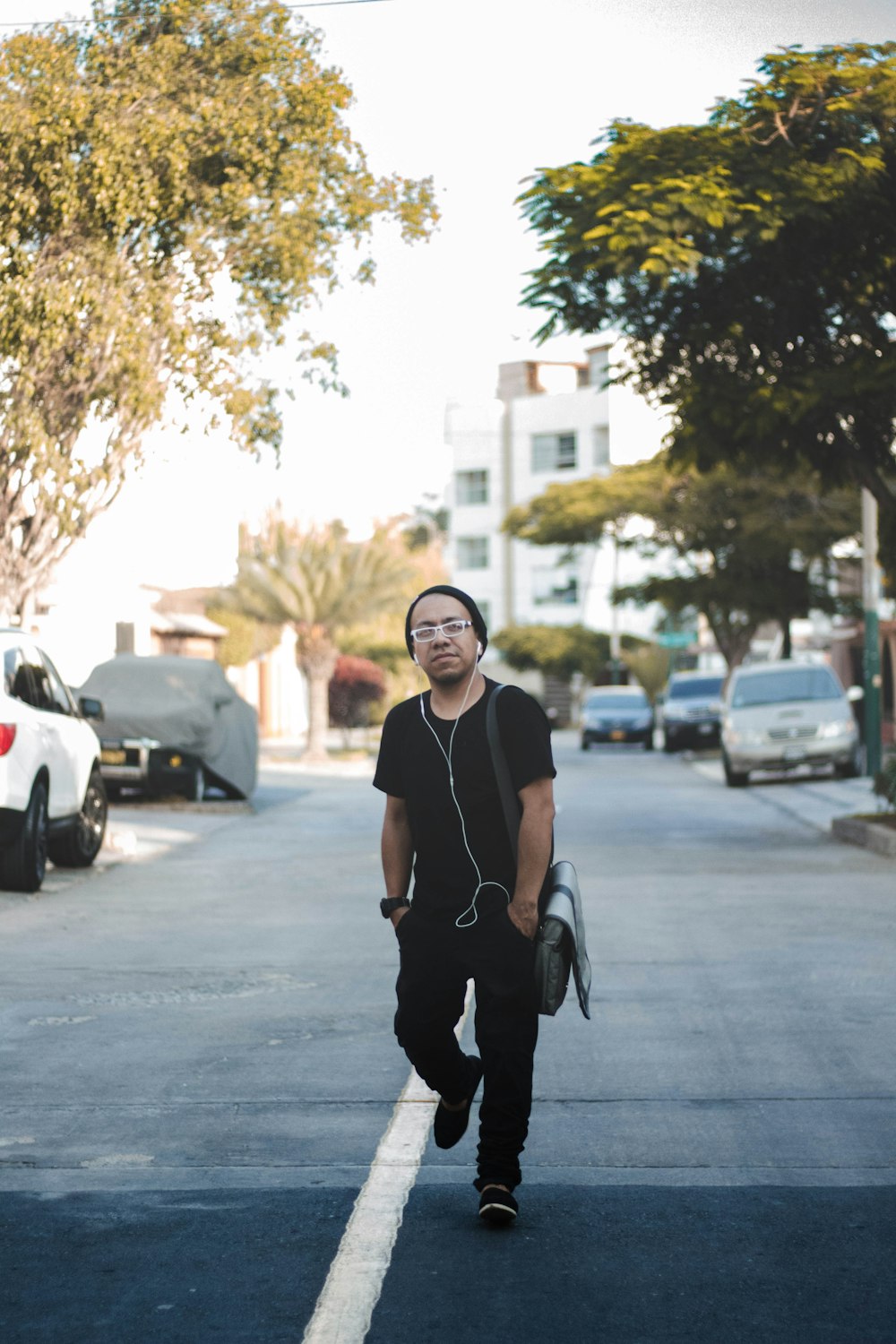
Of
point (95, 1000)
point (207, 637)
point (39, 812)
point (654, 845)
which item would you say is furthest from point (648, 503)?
point (95, 1000)

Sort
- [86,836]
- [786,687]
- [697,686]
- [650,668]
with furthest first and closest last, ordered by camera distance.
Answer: [650,668] < [697,686] < [786,687] < [86,836]

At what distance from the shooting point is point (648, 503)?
41438 mm

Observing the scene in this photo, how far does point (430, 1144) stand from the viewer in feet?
19.4

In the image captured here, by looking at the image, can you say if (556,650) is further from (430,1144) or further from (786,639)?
(430,1144)

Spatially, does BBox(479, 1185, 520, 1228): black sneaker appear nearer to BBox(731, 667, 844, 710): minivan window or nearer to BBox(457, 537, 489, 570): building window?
BBox(731, 667, 844, 710): minivan window

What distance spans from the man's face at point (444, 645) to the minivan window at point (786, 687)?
78.6 feet

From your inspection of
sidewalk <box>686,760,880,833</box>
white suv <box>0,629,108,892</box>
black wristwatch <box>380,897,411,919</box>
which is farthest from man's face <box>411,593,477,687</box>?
sidewalk <box>686,760,880,833</box>

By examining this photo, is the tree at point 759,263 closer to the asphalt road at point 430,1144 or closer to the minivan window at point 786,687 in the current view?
the asphalt road at point 430,1144

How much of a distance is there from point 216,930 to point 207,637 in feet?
111

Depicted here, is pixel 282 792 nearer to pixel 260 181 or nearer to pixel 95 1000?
pixel 260 181

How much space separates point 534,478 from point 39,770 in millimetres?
70852

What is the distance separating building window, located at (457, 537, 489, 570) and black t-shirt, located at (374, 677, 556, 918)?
79.9 m

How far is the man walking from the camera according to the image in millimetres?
5066

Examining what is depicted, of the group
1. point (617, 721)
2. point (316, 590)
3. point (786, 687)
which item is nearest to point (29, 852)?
point (786, 687)
